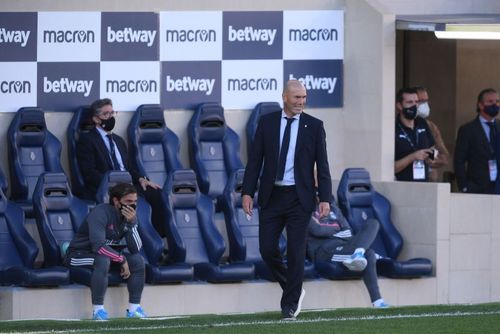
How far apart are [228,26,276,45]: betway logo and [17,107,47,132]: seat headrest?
2495 millimetres

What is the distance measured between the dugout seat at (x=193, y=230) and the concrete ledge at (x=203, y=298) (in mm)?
185

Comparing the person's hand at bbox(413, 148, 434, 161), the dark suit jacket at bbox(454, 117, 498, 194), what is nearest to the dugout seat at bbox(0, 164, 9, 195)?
the person's hand at bbox(413, 148, 434, 161)

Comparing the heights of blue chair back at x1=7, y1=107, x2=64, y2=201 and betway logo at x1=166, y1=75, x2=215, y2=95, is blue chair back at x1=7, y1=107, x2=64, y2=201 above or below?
below

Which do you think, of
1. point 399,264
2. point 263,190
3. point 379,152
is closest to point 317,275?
point 399,264

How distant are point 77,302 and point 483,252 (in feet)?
14.5

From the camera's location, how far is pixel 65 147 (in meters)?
17.0

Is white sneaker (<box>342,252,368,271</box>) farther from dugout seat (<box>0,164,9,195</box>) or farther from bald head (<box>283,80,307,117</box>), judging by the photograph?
bald head (<box>283,80,307,117</box>)

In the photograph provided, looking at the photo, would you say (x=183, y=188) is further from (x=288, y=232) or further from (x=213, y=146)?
(x=288, y=232)

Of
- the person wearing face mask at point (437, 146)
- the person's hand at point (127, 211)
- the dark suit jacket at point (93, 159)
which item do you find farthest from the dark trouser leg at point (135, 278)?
the person wearing face mask at point (437, 146)

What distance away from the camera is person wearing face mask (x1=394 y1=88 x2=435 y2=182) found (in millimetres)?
17594

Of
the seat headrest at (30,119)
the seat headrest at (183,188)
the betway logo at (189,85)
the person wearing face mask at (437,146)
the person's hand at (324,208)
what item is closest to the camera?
the person's hand at (324,208)

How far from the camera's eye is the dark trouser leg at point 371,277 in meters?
15.7

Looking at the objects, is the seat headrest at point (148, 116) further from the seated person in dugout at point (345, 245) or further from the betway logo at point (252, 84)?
the seated person in dugout at point (345, 245)

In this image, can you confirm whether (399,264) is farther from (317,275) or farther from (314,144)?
(314,144)
